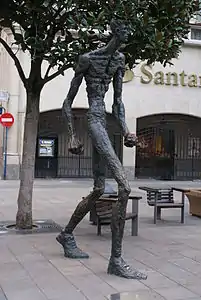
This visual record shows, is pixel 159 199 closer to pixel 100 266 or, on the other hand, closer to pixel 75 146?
pixel 100 266

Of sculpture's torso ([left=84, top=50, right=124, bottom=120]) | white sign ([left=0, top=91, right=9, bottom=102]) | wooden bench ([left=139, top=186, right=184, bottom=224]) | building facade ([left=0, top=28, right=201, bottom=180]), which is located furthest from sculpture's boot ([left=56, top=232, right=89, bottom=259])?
building facade ([left=0, top=28, right=201, bottom=180])

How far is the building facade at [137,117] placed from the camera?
19625 millimetres

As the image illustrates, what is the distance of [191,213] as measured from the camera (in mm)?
10430

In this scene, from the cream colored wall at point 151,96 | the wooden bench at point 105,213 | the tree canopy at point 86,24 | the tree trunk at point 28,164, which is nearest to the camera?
the tree canopy at point 86,24

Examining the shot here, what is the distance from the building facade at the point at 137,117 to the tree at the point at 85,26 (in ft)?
38.7

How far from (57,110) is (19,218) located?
518 inches

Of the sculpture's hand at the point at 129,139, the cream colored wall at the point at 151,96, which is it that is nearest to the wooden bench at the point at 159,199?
the sculpture's hand at the point at 129,139

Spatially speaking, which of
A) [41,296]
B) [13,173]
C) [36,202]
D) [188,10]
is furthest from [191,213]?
[13,173]

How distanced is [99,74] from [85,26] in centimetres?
128

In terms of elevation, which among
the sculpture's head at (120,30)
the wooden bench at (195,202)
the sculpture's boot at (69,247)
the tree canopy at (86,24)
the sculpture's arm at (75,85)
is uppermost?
the tree canopy at (86,24)

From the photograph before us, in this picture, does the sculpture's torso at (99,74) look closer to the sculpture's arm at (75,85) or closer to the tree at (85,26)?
the sculpture's arm at (75,85)

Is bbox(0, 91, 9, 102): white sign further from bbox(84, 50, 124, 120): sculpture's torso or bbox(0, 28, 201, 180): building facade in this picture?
bbox(84, 50, 124, 120): sculpture's torso

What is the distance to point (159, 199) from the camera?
9.30 metres

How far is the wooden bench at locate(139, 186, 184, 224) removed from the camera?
9.01m
